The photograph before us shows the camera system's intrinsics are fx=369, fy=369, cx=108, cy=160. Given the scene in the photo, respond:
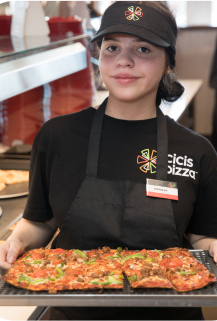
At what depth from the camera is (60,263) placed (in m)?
1.21

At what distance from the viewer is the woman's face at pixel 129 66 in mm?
1349

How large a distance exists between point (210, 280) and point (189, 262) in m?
0.14

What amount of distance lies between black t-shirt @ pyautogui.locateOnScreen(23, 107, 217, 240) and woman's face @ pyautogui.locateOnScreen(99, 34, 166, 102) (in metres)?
0.17

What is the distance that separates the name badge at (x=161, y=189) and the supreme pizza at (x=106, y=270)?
7.9 inches

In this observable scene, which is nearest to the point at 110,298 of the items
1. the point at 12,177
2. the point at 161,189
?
the point at 161,189

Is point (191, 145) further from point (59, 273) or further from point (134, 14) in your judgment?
point (59, 273)

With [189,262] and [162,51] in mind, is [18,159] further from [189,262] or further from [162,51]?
[189,262]

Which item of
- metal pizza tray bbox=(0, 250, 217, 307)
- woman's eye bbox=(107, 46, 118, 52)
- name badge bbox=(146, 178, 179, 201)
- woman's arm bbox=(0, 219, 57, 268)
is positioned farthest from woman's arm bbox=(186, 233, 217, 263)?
woman's eye bbox=(107, 46, 118, 52)

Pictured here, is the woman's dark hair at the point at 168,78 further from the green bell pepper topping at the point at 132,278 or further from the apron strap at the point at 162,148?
the green bell pepper topping at the point at 132,278

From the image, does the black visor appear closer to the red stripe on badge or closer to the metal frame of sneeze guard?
the metal frame of sneeze guard

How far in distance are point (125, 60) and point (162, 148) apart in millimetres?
365

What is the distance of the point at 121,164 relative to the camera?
4.69ft

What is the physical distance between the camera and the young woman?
1.34 m

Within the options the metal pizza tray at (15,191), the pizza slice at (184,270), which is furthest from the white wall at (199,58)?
the pizza slice at (184,270)
